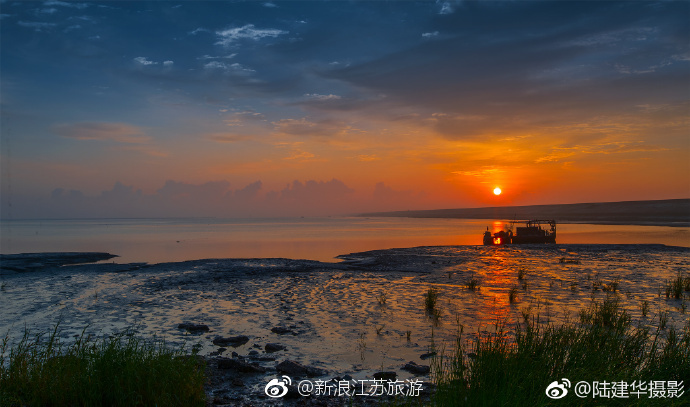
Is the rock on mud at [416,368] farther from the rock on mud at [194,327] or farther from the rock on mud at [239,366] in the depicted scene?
the rock on mud at [194,327]

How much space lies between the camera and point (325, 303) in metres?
16.7

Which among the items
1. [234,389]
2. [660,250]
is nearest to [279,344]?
[234,389]

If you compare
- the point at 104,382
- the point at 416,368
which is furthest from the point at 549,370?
the point at 104,382

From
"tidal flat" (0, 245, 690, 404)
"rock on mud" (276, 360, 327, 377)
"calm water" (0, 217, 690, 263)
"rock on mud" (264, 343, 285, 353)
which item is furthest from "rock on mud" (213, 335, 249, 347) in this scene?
"calm water" (0, 217, 690, 263)

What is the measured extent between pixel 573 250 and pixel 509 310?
92.8 feet

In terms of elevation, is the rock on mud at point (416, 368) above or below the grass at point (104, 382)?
below

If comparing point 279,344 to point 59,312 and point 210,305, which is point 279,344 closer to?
point 210,305

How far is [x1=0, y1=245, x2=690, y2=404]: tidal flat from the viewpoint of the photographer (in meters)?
10.7

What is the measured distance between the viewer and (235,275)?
24.5 metres

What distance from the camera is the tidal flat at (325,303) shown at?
10719 mm

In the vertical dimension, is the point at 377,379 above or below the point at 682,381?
below

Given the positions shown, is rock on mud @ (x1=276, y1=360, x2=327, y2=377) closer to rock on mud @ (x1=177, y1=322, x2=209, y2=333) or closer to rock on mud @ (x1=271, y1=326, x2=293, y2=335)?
rock on mud @ (x1=271, y1=326, x2=293, y2=335)

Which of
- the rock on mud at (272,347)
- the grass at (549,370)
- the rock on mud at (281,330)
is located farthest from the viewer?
the rock on mud at (281,330)

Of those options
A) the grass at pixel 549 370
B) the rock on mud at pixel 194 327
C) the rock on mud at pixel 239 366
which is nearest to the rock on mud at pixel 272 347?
the rock on mud at pixel 239 366
